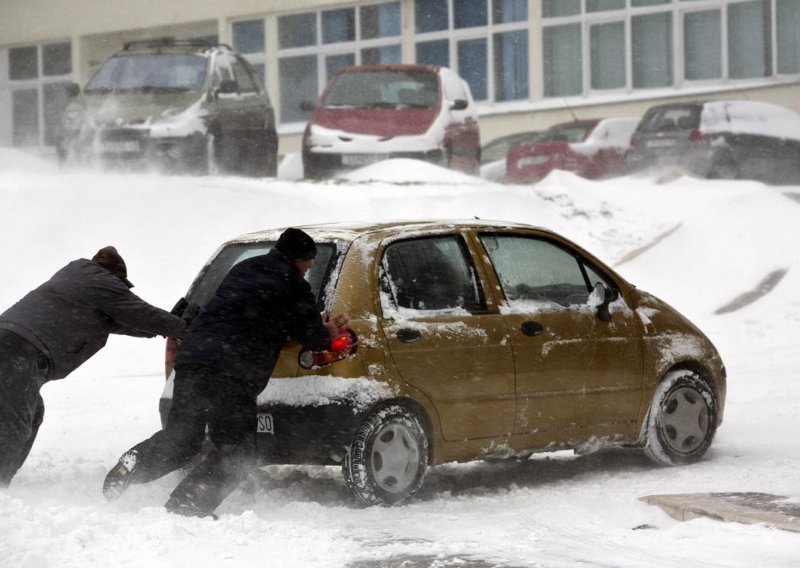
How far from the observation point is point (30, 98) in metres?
37.2

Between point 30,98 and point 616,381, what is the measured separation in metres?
30.5

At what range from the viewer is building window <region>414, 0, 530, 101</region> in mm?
32500

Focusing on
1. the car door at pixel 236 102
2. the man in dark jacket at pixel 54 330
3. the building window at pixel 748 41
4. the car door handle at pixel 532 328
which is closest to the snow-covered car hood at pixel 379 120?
the car door at pixel 236 102

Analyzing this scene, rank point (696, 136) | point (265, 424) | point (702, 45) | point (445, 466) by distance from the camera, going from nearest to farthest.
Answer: point (265, 424) → point (445, 466) → point (696, 136) → point (702, 45)

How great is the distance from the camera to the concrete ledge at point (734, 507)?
679cm

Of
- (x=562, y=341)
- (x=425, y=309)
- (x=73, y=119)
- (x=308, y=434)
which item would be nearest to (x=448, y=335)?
(x=425, y=309)

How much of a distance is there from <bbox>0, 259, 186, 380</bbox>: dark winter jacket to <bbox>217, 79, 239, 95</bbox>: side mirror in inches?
509

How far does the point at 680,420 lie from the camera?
923 cm

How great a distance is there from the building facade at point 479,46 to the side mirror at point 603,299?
1936 centimetres

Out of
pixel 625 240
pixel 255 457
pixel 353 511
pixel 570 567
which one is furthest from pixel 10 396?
pixel 625 240

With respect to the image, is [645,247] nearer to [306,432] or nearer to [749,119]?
[749,119]

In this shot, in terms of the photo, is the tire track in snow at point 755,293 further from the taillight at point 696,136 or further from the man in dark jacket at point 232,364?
the man in dark jacket at point 232,364

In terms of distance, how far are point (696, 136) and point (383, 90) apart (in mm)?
5167

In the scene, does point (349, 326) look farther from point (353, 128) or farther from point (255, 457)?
point (353, 128)
